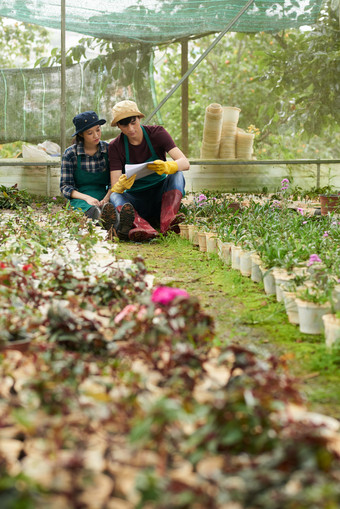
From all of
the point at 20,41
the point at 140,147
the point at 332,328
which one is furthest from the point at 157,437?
the point at 20,41

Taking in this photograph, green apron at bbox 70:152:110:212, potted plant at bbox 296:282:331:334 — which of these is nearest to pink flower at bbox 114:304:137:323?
potted plant at bbox 296:282:331:334

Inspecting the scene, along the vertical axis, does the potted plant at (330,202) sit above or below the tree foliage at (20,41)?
below

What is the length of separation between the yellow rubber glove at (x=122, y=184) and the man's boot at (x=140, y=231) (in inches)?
10.5

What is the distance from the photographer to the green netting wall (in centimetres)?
744

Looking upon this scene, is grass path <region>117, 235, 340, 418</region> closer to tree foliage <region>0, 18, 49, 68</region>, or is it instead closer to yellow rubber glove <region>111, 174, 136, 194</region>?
yellow rubber glove <region>111, 174, 136, 194</region>

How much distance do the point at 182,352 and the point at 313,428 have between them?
403 millimetres

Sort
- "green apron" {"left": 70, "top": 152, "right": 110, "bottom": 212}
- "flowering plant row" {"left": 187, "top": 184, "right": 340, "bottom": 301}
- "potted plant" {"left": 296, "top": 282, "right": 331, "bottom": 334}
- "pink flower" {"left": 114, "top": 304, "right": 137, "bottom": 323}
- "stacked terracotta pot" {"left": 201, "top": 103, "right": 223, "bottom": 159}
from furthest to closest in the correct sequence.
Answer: "stacked terracotta pot" {"left": 201, "top": 103, "right": 223, "bottom": 159}, "green apron" {"left": 70, "top": 152, "right": 110, "bottom": 212}, "flowering plant row" {"left": 187, "top": 184, "right": 340, "bottom": 301}, "potted plant" {"left": 296, "top": 282, "right": 331, "bottom": 334}, "pink flower" {"left": 114, "top": 304, "right": 137, "bottom": 323}

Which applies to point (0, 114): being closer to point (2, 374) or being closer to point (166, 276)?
point (166, 276)

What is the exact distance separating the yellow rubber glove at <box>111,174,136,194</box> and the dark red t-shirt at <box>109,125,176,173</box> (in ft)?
0.77

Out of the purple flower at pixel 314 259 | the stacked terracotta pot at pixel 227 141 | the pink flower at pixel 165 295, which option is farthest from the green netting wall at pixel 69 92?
the pink flower at pixel 165 295

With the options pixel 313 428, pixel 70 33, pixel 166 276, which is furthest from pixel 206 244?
pixel 70 33

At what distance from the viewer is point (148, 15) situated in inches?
273

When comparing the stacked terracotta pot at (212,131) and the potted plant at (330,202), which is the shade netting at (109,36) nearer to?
the stacked terracotta pot at (212,131)

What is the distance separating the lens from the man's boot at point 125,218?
4.54 m
